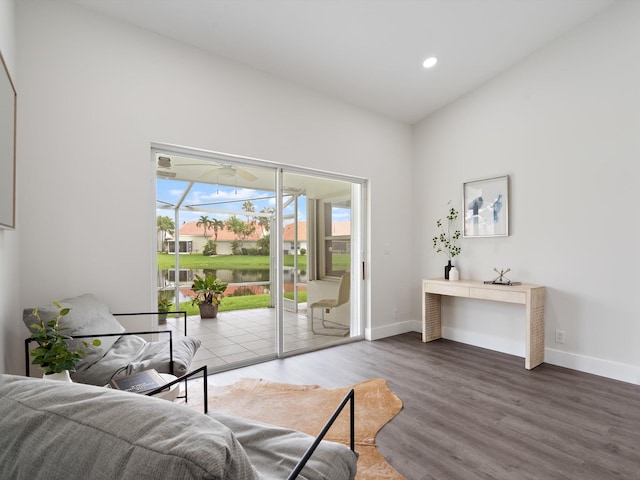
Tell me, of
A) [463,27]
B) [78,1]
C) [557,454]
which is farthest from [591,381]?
[78,1]

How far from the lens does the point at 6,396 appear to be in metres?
0.71

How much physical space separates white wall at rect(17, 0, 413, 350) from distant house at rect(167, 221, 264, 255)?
505mm

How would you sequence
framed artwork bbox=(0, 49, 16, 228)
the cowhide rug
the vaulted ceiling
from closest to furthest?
1. framed artwork bbox=(0, 49, 16, 228)
2. the cowhide rug
3. the vaulted ceiling

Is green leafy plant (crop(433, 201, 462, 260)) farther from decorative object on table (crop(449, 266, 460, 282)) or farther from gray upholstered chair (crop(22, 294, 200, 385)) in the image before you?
gray upholstered chair (crop(22, 294, 200, 385))

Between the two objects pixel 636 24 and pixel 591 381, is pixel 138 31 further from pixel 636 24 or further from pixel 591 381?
pixel 591 381

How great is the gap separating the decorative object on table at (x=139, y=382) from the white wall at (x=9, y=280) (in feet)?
2.17

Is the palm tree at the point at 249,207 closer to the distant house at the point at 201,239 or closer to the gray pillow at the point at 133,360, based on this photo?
the distant house at the point at 201,239

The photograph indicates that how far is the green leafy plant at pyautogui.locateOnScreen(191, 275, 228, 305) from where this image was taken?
3588 mm

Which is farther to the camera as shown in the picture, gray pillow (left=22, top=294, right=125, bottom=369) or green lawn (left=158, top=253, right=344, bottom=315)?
green lawn (left=158, top=253, right=344, bottom=315)

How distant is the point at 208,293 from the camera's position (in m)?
3.68

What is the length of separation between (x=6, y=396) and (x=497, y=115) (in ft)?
15.4

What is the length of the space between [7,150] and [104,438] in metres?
1.87

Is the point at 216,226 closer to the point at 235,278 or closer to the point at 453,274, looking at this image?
the point at 235,278

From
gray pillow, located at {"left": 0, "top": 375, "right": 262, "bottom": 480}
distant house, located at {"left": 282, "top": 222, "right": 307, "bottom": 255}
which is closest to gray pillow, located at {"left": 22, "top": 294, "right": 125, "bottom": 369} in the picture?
gray pillow, located at {"left": 0, "top": 375, "right": 262, "bottom": 480}
